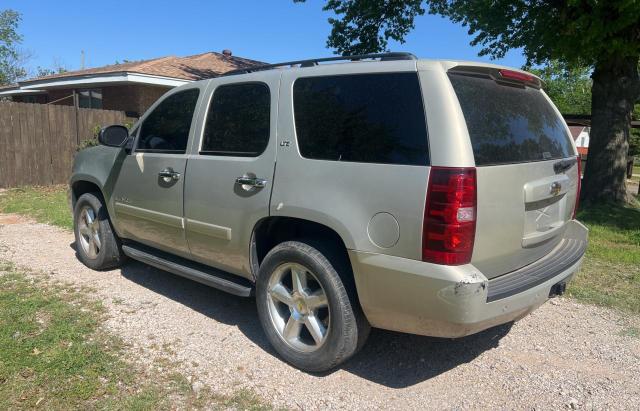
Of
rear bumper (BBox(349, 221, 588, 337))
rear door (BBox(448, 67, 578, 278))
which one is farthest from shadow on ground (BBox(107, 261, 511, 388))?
rear door (BBox(448, 67, 578, 278))

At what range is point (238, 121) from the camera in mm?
3885

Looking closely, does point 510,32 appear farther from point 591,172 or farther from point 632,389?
point 632,389

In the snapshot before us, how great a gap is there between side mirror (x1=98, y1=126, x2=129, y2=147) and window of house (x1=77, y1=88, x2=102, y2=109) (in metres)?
14.1

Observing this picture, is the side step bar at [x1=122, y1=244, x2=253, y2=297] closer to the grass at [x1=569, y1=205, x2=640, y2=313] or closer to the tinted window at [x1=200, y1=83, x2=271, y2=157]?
the tinted window at [x1=200, y1=83, x2=271, y2=157]

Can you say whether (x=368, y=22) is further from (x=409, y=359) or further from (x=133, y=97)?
(x=409, y=359)

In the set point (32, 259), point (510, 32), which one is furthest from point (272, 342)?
point (510, 32)

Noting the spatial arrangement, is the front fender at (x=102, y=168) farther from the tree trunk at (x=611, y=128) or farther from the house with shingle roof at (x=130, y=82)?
the house with shingle roof at (x=130, y=82)

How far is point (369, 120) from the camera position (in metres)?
3.07

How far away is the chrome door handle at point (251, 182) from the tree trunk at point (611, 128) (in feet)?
26.9

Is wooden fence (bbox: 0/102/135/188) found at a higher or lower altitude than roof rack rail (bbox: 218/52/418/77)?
lower

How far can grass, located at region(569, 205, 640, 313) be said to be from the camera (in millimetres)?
4930

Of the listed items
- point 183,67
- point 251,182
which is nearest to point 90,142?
point 183,67

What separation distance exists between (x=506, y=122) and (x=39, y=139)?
12008 millimetres

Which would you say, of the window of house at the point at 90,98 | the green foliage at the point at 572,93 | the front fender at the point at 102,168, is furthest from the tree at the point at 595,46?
the green foliage at the point at 572,93
